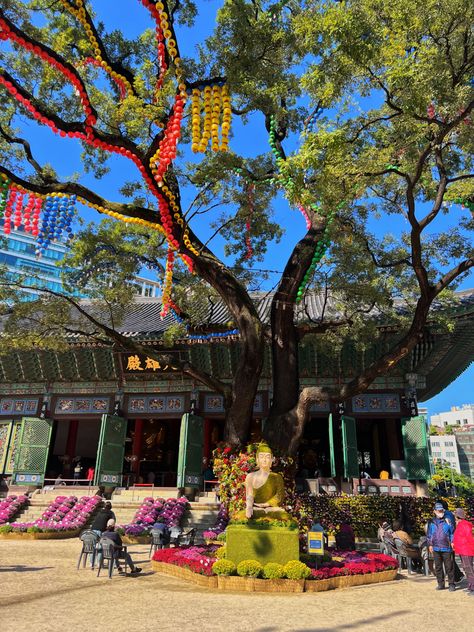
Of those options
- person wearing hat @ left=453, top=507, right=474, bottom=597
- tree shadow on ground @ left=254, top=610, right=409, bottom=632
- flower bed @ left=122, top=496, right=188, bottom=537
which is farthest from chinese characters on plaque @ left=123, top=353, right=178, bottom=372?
tree shadow on ground @ left=254, top=610, right=409, bottom=632

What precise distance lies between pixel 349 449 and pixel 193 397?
5578 millimetres

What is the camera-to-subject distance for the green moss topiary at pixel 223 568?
265 inches

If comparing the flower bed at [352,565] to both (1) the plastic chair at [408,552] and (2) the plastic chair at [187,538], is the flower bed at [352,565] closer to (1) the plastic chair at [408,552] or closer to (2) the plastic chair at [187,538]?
(1) the plastic chair at [408,552]

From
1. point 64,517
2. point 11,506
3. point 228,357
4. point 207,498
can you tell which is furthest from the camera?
point 228,357

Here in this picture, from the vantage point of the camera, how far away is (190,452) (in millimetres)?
15344

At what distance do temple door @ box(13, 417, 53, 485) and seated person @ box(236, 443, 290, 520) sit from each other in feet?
36.8

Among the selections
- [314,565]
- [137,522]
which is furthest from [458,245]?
[137,522]

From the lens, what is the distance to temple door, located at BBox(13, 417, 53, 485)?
53.3 ft

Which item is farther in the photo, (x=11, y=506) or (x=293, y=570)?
(x=11, y=506)

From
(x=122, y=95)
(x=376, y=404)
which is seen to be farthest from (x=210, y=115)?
(x=376, y=404)

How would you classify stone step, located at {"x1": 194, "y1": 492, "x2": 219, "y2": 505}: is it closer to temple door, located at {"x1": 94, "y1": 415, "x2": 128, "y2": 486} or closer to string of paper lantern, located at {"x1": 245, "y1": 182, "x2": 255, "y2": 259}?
temple door, located at {"x1": 94, "y1": 415, "x2": 128, "y2": 486}

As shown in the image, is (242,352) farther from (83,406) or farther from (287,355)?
(83,406)

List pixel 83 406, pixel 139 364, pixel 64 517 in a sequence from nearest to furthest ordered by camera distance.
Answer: pixel 64 517, pixel 139 364, pixel 83 406

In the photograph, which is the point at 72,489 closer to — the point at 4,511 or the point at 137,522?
the point at 4,511
